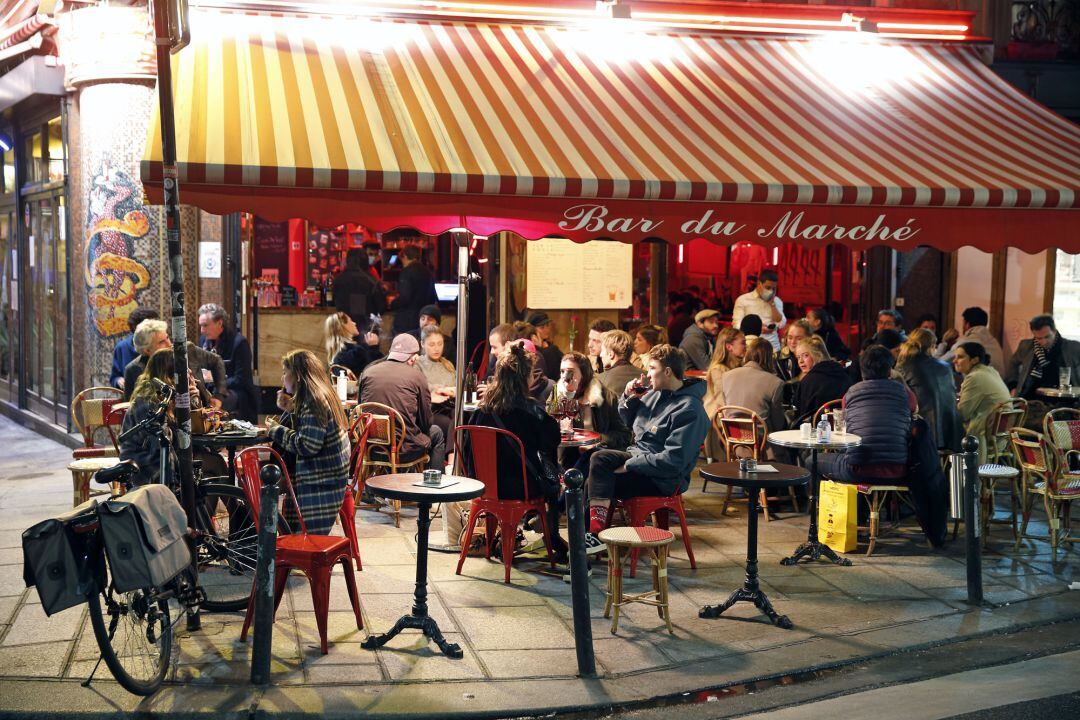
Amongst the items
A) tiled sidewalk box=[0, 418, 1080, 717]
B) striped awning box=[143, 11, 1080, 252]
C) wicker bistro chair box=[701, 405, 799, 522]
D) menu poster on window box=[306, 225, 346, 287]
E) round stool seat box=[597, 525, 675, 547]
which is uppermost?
striped awning box=[143, 11, 1080, 252]

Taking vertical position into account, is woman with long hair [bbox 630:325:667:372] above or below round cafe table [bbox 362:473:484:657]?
above

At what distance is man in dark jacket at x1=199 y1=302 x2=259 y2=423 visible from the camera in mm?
9664

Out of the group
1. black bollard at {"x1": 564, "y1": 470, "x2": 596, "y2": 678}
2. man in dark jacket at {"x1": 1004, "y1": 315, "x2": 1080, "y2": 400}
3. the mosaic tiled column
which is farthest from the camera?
man in dark jacket at {"x1": 1004, "y1": 315, "x2": 1080, "y2": 400}

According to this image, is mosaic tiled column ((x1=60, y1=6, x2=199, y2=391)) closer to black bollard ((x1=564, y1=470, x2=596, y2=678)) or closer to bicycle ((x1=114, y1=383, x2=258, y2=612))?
bicycle ((x1=114, y1=383, x2=258, y2=612))

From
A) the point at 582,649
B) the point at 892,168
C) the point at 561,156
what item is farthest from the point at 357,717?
the point at 892,168

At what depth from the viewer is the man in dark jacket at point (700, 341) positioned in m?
12.0

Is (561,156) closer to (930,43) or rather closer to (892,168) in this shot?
(892,168)

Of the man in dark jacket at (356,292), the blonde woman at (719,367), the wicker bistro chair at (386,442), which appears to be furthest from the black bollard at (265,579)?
the man in dark jacket at (356,292)

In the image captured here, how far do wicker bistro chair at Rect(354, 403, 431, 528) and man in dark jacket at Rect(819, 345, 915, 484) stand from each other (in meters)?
3.33

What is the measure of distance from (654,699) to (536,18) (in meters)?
6.32

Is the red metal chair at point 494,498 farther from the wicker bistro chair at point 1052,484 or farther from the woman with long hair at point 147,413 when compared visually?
the wicker bistro chair at point 1052,484

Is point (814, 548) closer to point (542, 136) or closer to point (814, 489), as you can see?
point (814, 489)

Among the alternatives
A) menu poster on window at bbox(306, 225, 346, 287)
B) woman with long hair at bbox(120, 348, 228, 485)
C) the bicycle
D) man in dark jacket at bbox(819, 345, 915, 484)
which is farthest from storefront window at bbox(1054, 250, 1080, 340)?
woman with long hair at bbox(120, 348, 228, 485)

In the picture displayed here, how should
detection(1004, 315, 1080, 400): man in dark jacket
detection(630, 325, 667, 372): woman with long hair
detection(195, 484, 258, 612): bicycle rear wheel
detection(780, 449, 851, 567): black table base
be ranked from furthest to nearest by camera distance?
detection(1004, 315, 1080, 400): man in dark jacket → detection(630, 325, 667, 372): woman with long hair → detection(780, 449, 851, 567): black table base → detection(195, 484, 258, 612): bicycle rear wheel
